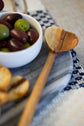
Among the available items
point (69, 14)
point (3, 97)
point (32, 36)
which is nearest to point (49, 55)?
point (32, 36)

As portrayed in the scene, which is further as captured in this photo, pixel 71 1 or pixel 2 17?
pixel 71 1

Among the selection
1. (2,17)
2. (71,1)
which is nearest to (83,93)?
(2,17)

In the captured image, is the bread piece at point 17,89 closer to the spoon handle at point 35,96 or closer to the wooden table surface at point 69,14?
the spoon handle at point 35,96

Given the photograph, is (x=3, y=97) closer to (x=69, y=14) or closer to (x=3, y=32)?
(x=3, y=32)

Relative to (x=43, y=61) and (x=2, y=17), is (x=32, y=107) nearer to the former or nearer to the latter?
(x=43, y=61)

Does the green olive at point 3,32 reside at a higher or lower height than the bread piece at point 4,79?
higher

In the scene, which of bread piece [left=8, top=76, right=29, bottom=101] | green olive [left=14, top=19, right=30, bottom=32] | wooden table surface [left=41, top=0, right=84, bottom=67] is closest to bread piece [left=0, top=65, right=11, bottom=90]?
bread piece [left=8, top=76, right=29, bottom=101]

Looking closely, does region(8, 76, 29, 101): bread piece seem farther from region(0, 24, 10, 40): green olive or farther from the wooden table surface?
the wooden table surface

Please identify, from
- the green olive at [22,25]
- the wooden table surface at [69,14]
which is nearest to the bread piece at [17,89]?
the green olive at [22,25]
